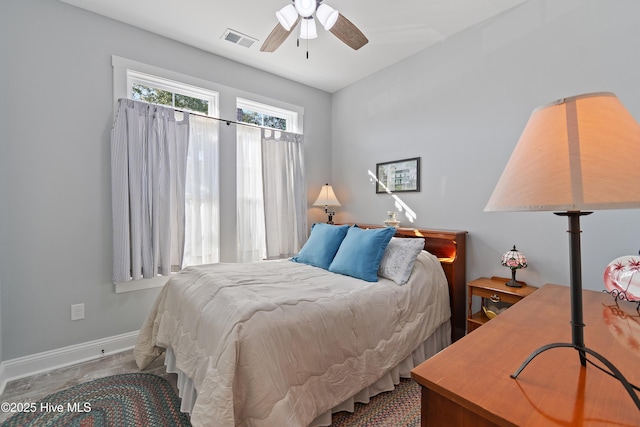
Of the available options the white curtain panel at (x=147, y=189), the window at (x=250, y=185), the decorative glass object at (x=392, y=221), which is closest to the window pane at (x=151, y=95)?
the white curtain panel at (x=147, y=189)

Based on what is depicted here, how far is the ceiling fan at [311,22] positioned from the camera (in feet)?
6.42

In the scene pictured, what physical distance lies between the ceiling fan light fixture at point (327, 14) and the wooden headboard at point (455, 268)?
1.92 m

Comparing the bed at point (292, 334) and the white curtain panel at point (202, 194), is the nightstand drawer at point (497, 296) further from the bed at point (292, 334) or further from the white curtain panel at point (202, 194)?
the white curtain panel at point (202, 194)

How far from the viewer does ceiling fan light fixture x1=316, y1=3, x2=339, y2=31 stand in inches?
76.2

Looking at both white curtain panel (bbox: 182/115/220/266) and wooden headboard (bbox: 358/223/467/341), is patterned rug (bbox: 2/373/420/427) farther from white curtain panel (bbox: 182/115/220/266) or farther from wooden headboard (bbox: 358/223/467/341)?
white curtain panel (bbox: 182/115/220/266)

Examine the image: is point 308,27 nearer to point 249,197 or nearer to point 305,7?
point 305,7

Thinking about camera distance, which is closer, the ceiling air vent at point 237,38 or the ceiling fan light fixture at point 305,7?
the ceiling fan light fixture at point 305,7

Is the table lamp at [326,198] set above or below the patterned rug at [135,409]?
above

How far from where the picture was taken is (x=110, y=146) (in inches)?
100

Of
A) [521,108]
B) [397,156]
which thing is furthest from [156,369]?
[521,108]

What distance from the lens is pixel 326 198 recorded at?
3793 mm

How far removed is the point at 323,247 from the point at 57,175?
92.1 inches

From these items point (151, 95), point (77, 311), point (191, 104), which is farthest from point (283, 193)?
point (77, 311)

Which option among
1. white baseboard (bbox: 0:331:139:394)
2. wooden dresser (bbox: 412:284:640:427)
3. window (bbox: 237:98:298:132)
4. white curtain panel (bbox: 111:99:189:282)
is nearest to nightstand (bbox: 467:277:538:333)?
wooden dresser (bbox: 412:284:640:427)
